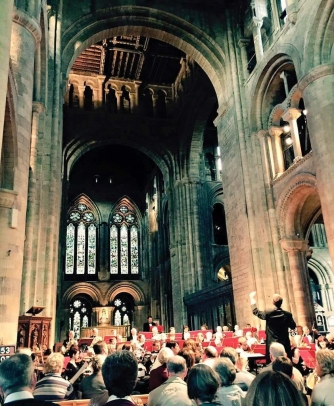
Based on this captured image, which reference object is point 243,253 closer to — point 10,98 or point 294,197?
point 294,197

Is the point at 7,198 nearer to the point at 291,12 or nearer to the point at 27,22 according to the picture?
the point at 27,22

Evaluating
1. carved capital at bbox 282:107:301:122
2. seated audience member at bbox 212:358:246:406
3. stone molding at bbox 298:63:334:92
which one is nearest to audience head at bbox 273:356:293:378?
seated audience member at bbox 212:358:246:406

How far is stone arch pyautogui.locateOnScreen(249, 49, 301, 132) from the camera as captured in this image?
1429 cm

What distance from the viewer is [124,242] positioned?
3334 centimetres

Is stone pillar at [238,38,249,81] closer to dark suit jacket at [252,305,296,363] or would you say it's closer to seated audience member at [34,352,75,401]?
dark suit jacket at [252,305,296,363]

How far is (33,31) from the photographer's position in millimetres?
9930

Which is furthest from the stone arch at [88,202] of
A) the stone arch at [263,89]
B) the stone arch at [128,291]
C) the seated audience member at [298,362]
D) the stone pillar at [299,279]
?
the seated audience member at [298,362]

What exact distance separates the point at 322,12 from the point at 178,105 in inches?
548

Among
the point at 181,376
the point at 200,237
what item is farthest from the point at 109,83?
the point at 181,376

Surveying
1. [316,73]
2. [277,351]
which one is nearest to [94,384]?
[277,351]

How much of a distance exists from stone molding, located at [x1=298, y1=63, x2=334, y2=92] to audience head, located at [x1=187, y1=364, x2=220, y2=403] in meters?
11.0

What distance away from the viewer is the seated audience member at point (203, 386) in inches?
96.3

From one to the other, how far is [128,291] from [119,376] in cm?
3004

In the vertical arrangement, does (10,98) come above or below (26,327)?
above
